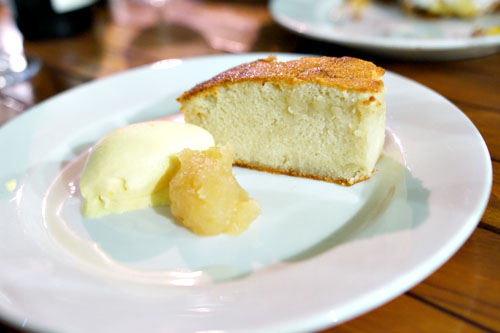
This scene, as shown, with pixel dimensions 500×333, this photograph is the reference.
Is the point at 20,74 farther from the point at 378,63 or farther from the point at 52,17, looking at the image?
the point at 378,63

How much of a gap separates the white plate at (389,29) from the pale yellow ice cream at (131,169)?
42.8 inches

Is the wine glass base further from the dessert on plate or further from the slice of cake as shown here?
the dessert on plate

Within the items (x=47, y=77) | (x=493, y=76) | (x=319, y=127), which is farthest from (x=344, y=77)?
(x=47, y=77)

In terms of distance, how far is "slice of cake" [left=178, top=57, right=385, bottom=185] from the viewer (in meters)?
1.31

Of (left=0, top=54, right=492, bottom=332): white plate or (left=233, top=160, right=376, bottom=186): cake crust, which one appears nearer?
(left=0, top=54, right=492, bottom=332): white plate

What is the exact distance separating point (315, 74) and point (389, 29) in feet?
4.59

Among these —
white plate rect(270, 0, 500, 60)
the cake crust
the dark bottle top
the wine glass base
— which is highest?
white plate rect(270, 0, 500, 60)

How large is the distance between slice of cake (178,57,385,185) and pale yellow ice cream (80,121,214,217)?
7.6 inches

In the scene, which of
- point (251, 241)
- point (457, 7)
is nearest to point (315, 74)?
point (251, 241)

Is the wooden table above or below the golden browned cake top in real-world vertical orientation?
below

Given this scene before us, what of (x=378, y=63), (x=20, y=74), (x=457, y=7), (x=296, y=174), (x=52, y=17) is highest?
(x=457, y=7)

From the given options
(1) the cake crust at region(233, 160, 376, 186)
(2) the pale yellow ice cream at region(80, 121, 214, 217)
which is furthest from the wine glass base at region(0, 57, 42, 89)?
(1) the cake crust at region(233, 160, 376, 186)

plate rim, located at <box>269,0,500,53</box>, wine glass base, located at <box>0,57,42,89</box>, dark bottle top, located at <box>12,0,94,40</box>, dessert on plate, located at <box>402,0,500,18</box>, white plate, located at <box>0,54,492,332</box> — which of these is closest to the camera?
white plate, located at <box>0,54,492,332</box>

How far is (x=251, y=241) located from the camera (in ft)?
3.74
